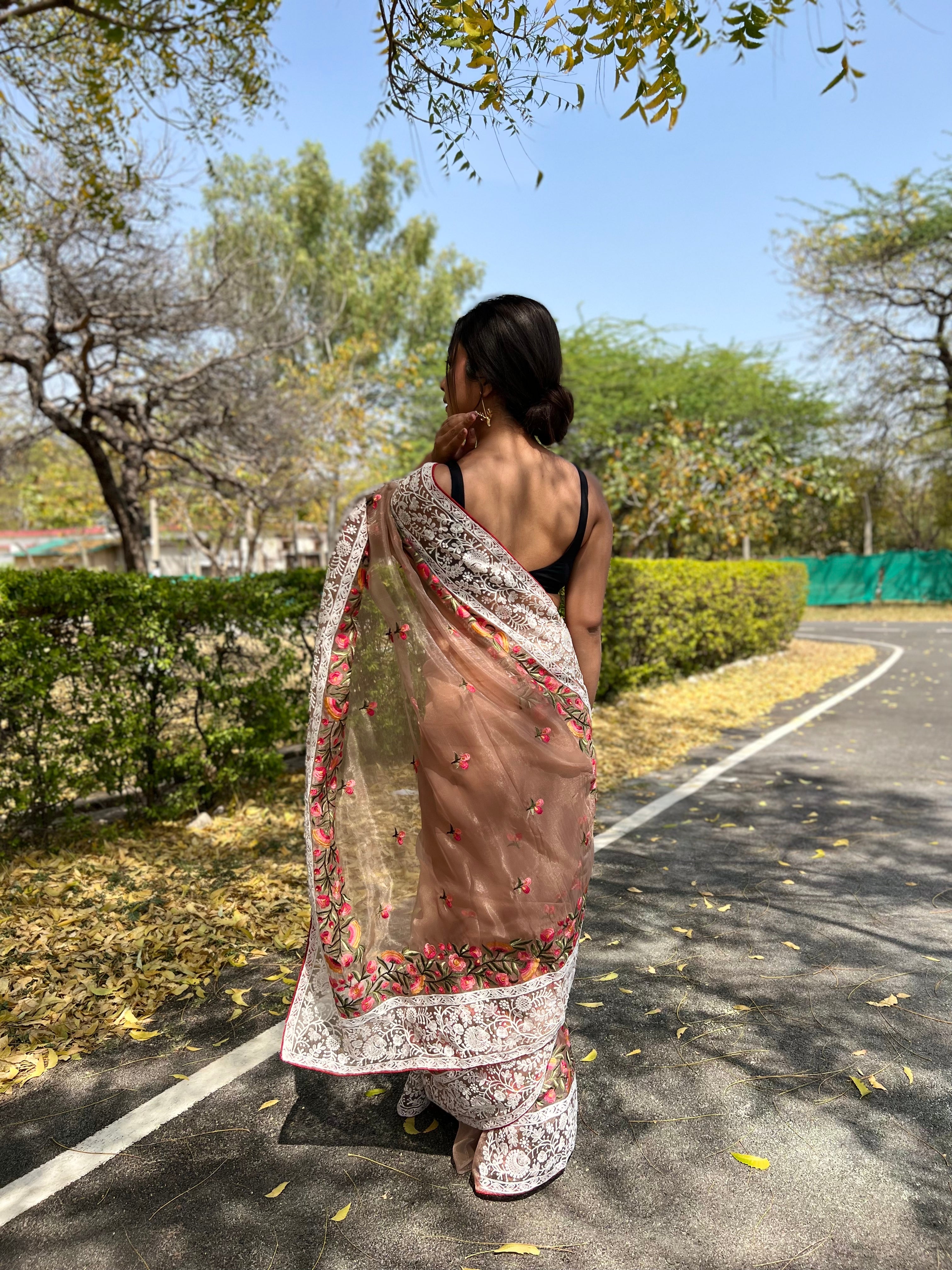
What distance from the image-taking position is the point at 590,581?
2.42m

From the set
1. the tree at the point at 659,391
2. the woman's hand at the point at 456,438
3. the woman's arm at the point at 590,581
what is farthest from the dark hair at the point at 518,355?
the tree at the point at 659,391

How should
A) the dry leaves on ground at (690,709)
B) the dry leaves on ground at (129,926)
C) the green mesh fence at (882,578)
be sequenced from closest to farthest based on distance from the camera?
the dry leaves on ground at (129,926) < the dry leaves on ground at (690,709) < the green mesh fence at (882,578)

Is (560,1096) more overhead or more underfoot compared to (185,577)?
more underfoot

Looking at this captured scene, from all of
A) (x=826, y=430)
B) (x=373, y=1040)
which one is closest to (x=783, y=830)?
(x=373, y=1040)

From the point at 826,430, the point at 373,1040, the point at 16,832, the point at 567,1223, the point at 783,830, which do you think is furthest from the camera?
the point at 826,430

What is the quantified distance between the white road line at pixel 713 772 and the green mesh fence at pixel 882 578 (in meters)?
24.0

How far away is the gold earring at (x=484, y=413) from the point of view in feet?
7.58

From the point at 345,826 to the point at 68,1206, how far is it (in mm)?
Result: 1165

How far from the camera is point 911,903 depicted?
13.3 ft

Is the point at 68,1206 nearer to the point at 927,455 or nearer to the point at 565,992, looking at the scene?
the point at 565,992

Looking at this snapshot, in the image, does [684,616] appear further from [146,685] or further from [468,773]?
[468,773]

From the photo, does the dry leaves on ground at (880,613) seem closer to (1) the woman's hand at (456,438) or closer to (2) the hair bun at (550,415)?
(2) the hair bun at (550,415)

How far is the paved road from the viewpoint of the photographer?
203cm

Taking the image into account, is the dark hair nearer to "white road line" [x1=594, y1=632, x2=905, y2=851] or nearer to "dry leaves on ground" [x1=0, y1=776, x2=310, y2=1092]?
"white road line" [x1=594, y1=632, x2=905, y2=851]
